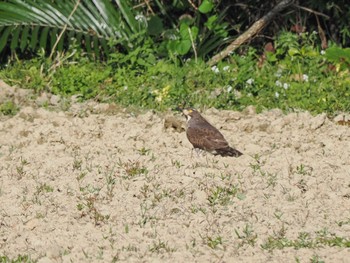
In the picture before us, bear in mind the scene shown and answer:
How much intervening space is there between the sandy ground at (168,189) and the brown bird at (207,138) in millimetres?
64

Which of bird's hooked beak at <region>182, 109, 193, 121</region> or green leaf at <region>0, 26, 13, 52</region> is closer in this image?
bird's hooked beak at <region>182, 109, 193, 121</region>

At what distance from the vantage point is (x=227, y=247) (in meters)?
5.03

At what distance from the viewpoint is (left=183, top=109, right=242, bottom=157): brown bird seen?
250 inches

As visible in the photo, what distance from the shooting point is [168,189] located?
5812mm

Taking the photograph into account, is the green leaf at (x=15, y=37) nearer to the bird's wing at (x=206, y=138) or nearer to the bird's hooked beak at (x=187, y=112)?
the bird's hooked beak at (x=187, y=112)

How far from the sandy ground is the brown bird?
0.06 m

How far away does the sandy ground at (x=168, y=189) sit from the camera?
16.6 feet

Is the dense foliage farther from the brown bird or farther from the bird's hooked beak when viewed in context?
the brown bird

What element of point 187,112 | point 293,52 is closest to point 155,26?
point 293,52

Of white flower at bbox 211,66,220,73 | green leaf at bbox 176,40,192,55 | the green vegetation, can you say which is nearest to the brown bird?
the green vegetation

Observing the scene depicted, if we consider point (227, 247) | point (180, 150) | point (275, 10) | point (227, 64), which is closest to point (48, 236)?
point (227, 247)

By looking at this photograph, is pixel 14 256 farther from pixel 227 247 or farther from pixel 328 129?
pixel 328 129

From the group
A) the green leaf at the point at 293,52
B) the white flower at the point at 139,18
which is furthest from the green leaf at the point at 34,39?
the green leaf at the point at 293,52

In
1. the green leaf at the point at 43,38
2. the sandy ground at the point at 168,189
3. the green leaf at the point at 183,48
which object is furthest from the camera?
the green leaf at the point at 183,48
